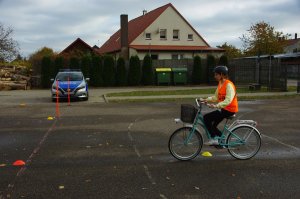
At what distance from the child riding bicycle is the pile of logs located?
2378 centimetres

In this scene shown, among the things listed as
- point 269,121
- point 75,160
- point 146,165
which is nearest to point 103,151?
point 75,160

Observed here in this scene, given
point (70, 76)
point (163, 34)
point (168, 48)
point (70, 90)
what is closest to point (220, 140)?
point (70, 90)

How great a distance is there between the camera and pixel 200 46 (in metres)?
50.3

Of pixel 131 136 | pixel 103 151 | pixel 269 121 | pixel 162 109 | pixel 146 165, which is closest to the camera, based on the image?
pixel 146 165

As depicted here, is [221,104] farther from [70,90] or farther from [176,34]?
[176,34]

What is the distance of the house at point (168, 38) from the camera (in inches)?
1864

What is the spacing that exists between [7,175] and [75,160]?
4.40 feet

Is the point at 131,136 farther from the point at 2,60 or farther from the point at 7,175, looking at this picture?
the point at 2,60

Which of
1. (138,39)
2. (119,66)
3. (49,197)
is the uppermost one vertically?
(138,39)

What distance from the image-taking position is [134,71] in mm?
32062

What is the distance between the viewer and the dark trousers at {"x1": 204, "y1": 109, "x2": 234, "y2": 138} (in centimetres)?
723

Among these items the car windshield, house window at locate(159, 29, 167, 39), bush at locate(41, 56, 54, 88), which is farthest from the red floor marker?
house window at locate(159, 29, 167, 39)

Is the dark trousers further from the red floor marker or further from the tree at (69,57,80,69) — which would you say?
the tree at (69,57,80,69)

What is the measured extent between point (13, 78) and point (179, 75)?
12917mm
